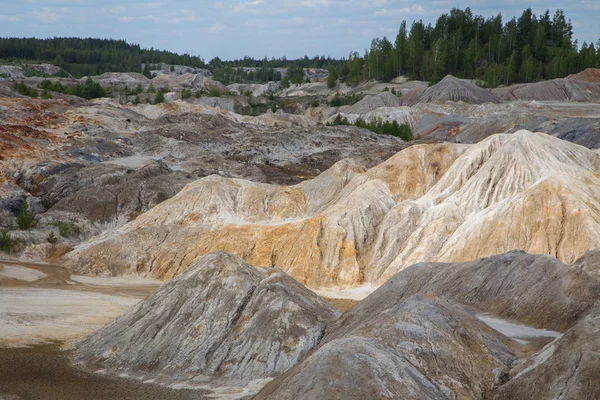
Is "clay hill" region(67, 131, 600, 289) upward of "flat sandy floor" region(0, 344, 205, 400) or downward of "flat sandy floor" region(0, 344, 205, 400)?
upward

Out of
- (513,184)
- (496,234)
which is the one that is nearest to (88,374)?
(496,234)

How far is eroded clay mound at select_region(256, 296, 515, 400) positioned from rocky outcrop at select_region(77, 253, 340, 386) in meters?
5.08

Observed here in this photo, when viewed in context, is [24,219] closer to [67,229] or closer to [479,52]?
[67,229]

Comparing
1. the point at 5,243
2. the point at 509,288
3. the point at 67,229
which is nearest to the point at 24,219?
the point at 67,229

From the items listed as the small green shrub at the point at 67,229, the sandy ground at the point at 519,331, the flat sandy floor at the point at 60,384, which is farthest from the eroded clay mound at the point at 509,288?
the small green shrub at the point at 67,229

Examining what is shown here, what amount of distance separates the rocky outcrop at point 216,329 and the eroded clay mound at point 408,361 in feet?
16.7

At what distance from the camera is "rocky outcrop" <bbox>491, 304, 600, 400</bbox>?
11398 millimetres

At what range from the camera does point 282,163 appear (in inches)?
2544

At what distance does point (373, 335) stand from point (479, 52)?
12044 centimetres

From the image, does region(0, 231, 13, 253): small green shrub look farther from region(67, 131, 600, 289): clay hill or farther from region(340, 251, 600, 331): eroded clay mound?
region(340, 251, 600, 331): eroded clay mound

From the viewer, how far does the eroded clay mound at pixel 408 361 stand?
1202 centimetres

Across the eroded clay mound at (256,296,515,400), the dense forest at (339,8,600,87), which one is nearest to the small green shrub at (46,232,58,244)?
the eroded clay mound at (256,296,515,400)

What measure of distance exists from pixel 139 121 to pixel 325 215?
44109 millimetres

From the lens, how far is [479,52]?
421 ft
